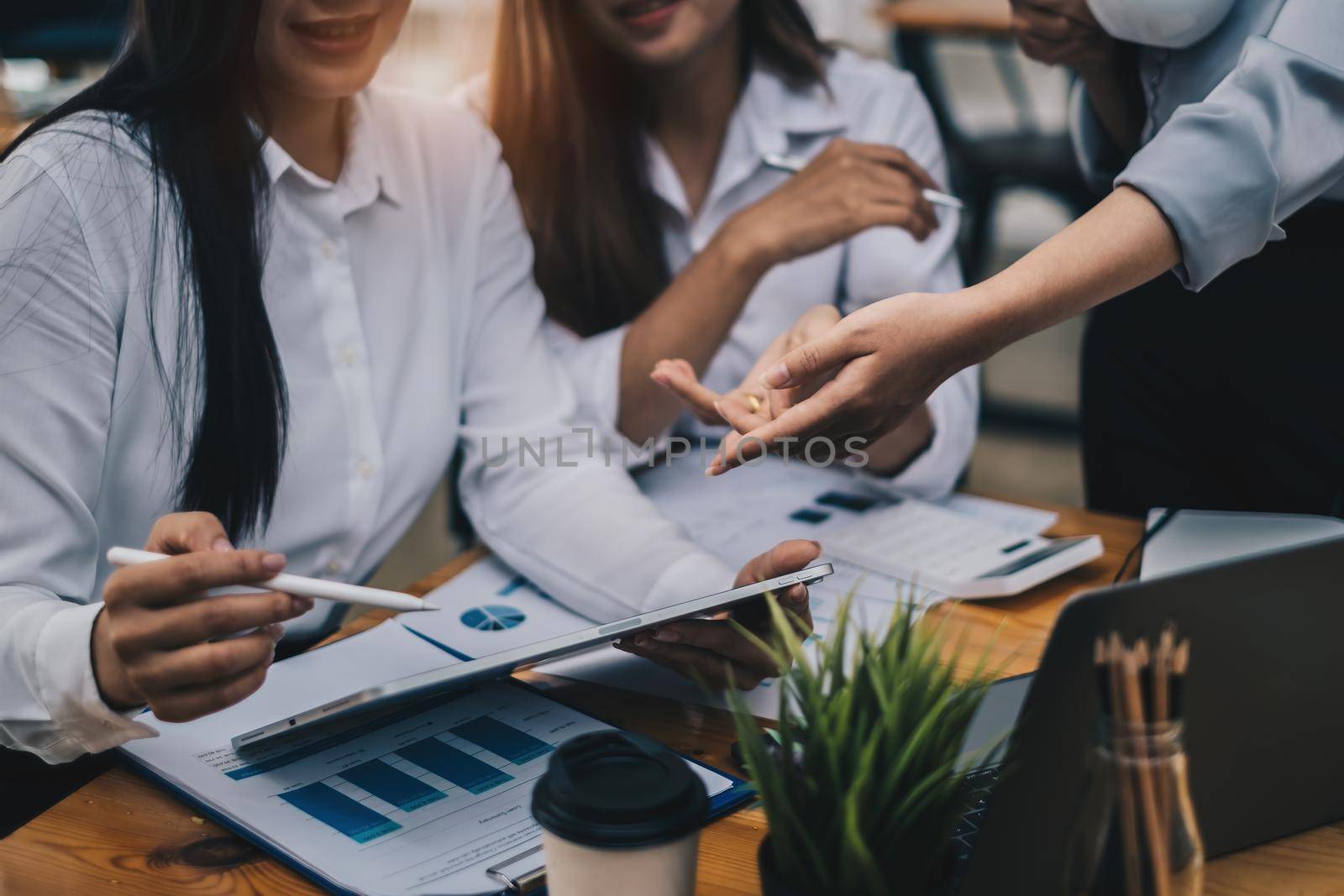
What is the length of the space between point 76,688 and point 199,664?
0.34 feet

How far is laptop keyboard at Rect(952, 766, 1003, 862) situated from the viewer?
60cm

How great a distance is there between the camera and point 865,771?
52 centimetres

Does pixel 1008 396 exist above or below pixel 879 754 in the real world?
below

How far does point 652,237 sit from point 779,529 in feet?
1.42

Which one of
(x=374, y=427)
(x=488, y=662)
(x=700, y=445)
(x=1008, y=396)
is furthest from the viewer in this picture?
(x=1008, y=396)

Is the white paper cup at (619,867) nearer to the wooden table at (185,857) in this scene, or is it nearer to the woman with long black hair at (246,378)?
the wooden table at (185,857)

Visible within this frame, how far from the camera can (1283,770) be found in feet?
2.09

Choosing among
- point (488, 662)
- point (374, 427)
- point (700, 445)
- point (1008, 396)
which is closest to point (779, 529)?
point (700, 445)

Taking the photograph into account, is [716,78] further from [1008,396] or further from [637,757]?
[1008,396]

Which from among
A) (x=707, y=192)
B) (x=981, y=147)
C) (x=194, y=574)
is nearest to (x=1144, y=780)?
(x=194, y=574)

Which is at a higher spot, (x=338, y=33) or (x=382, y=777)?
(x=338, y=33)

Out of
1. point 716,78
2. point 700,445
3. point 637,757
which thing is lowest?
point 700,445

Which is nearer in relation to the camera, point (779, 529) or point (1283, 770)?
point (1283, 770)

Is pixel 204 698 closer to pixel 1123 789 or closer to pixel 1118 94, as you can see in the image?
pixel 1123 789
